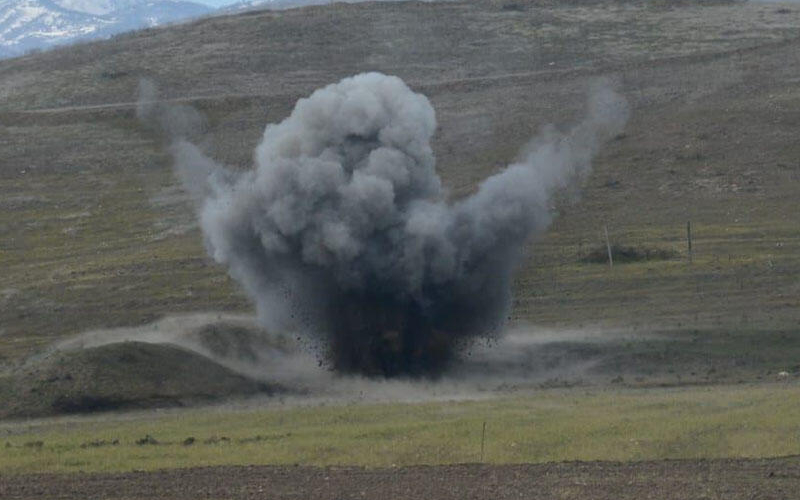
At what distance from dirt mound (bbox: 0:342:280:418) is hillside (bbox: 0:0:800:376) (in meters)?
10.3

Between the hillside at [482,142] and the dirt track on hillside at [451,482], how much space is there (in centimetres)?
2240

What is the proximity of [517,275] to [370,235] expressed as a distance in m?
17.0

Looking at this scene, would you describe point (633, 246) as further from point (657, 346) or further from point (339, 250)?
point (339, 250)

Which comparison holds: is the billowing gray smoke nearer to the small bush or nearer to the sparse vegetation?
the small bush

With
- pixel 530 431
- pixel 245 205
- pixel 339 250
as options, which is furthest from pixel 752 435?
pixel 245 205

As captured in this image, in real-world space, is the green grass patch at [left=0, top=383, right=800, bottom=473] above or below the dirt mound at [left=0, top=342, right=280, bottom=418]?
above

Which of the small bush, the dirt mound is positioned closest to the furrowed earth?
the dirt mound

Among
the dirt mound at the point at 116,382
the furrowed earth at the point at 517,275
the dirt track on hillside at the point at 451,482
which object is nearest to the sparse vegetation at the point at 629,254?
the furrowed earth at the point at 517,275

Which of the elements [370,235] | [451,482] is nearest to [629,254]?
[370,235]

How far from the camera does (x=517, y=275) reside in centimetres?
6756

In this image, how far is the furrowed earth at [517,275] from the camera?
Answer: 33938 millimetres

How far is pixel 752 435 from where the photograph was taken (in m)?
34.6

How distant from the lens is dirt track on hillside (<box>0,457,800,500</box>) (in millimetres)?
29297

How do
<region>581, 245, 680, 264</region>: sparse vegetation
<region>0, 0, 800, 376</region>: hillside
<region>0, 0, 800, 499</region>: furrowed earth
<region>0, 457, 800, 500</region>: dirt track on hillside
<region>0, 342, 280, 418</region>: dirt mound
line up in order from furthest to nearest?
<region>581, 245, 680, 264</region>: sparse vegetation < <region>0, 0, 800, 376</region>: hillside < <region>0, 342, 280, 418</region>: dirt mound < <region>0, 0, 800, 499</region>: furrowed earth < <region>0, 457, 800, 500</region>: dirt track on hillside
